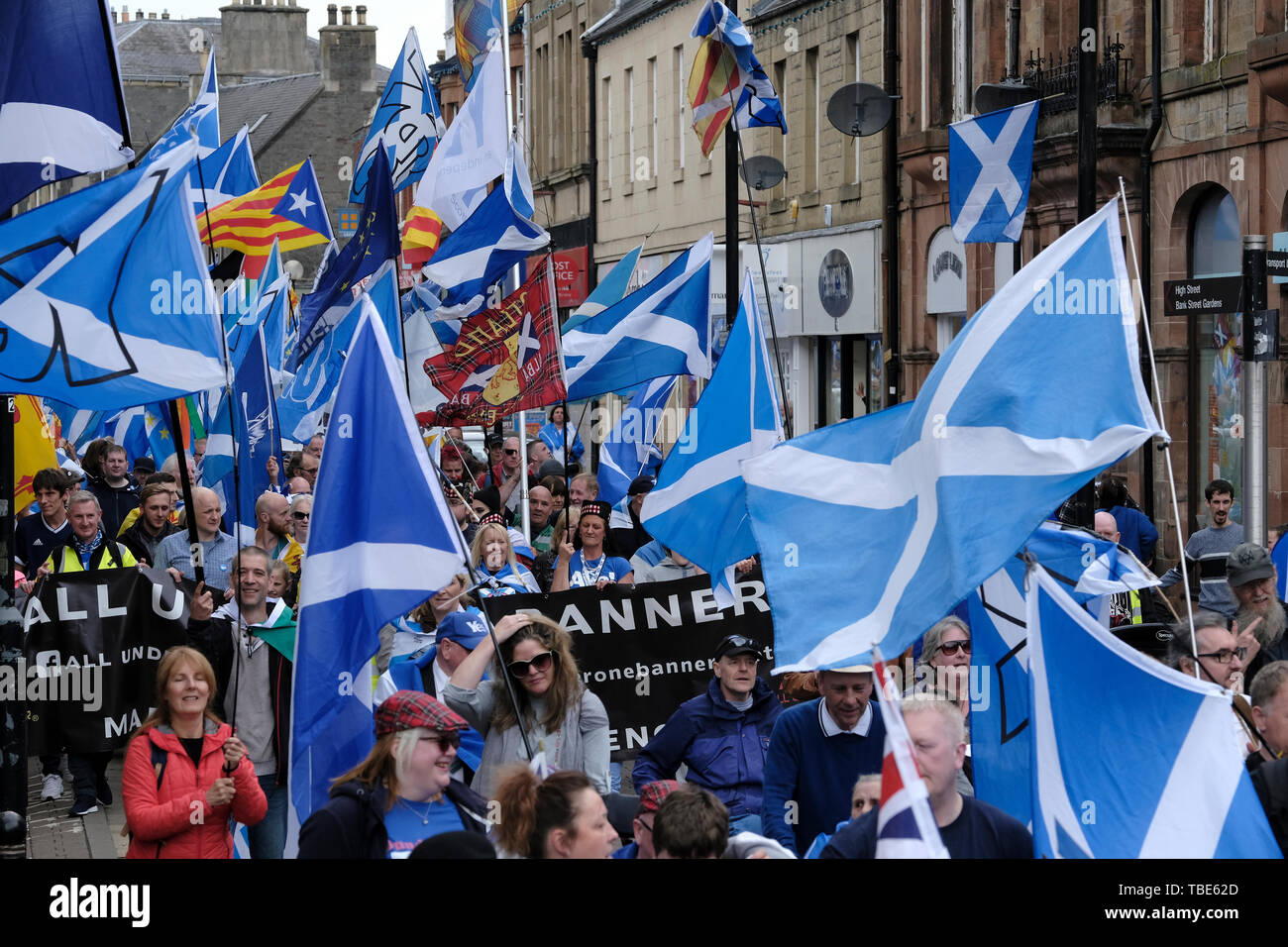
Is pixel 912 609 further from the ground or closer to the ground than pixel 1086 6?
closer to the ground

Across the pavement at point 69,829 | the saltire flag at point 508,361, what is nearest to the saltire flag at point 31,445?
the pavement at point 69,829

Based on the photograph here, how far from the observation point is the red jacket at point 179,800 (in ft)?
21.4

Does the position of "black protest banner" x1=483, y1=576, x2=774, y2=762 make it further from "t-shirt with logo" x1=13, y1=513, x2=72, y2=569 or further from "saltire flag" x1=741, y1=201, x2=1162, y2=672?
"t-shirt with logo" x1=13, y1=513, x2=72, y2=569

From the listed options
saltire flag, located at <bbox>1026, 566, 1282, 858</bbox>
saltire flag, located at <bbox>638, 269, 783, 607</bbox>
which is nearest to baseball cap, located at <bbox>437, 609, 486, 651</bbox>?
saltire flag, located at <bbox>638, 269, 783, 607</bbox>

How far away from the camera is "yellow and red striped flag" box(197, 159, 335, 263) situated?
1934 cm

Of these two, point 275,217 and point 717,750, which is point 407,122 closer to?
point 275,217

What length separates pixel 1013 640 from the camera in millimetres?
6945

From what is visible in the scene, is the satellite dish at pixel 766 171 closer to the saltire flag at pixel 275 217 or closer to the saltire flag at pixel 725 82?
the saltire flag at pixel 275 217

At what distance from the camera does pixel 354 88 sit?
77.9 m

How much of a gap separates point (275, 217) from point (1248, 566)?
43.3 ft

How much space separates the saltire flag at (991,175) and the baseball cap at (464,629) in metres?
9.58
